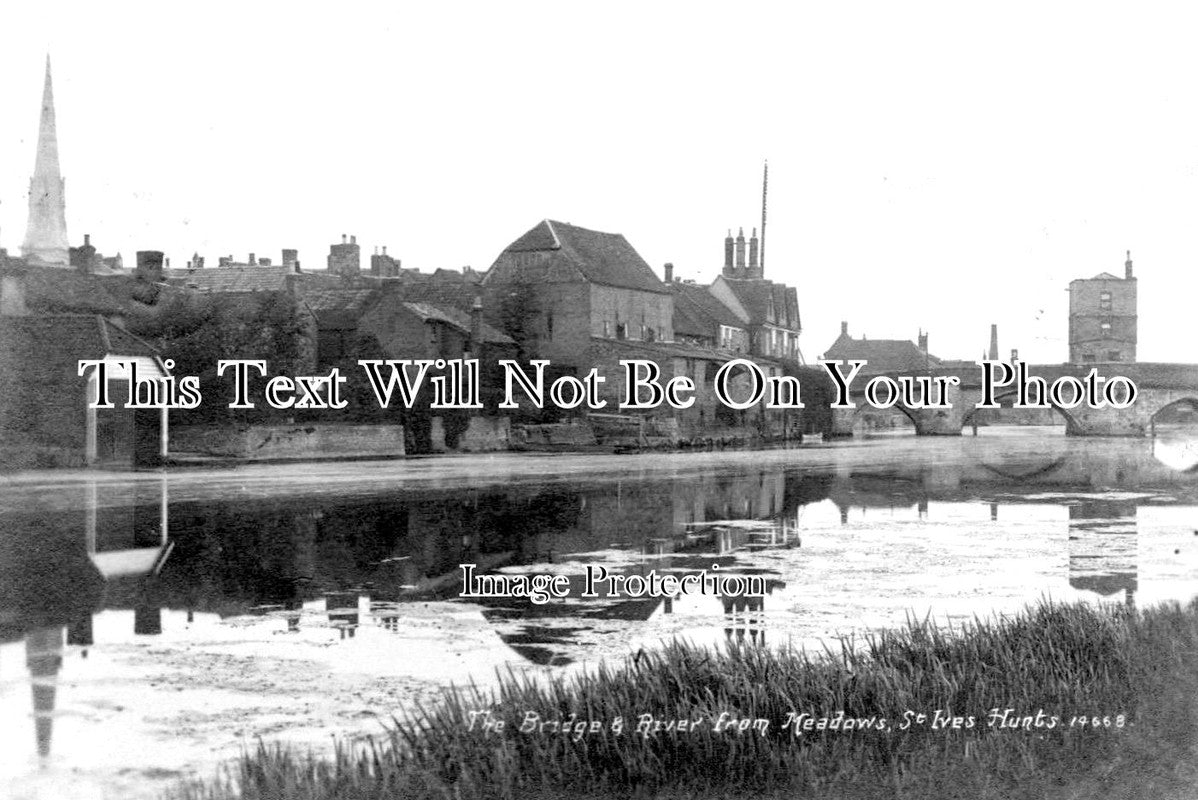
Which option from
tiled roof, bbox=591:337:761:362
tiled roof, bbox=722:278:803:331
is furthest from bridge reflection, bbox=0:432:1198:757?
tiled roof, bbox=722:278:803:331

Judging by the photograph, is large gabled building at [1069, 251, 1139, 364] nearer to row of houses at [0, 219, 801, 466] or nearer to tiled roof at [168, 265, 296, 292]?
row of houses at [0, 219, 801, 466]

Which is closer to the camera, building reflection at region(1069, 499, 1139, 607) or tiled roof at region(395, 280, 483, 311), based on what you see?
building reflection at region(1069, 499, 1139, 607)

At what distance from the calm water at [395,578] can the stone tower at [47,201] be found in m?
4.22

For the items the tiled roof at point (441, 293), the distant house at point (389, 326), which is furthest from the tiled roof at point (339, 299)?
the tiled roof at point (441, 293)

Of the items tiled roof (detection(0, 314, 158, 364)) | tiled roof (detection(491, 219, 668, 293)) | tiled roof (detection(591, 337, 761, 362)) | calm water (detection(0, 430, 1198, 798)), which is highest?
tiled roof (detection(491, 219, 668, 293))

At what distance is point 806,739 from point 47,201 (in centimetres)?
1191

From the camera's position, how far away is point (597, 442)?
47.8 metres

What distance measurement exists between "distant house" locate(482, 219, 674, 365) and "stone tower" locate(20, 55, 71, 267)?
1311 cm

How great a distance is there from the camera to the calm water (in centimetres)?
845

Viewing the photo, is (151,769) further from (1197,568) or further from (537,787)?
(1197,568)

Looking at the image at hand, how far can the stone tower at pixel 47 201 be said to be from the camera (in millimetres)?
12938

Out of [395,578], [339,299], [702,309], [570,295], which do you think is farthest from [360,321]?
[395,578]

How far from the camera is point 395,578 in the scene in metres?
14.4

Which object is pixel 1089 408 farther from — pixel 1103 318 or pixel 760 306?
pixel 1103 318
